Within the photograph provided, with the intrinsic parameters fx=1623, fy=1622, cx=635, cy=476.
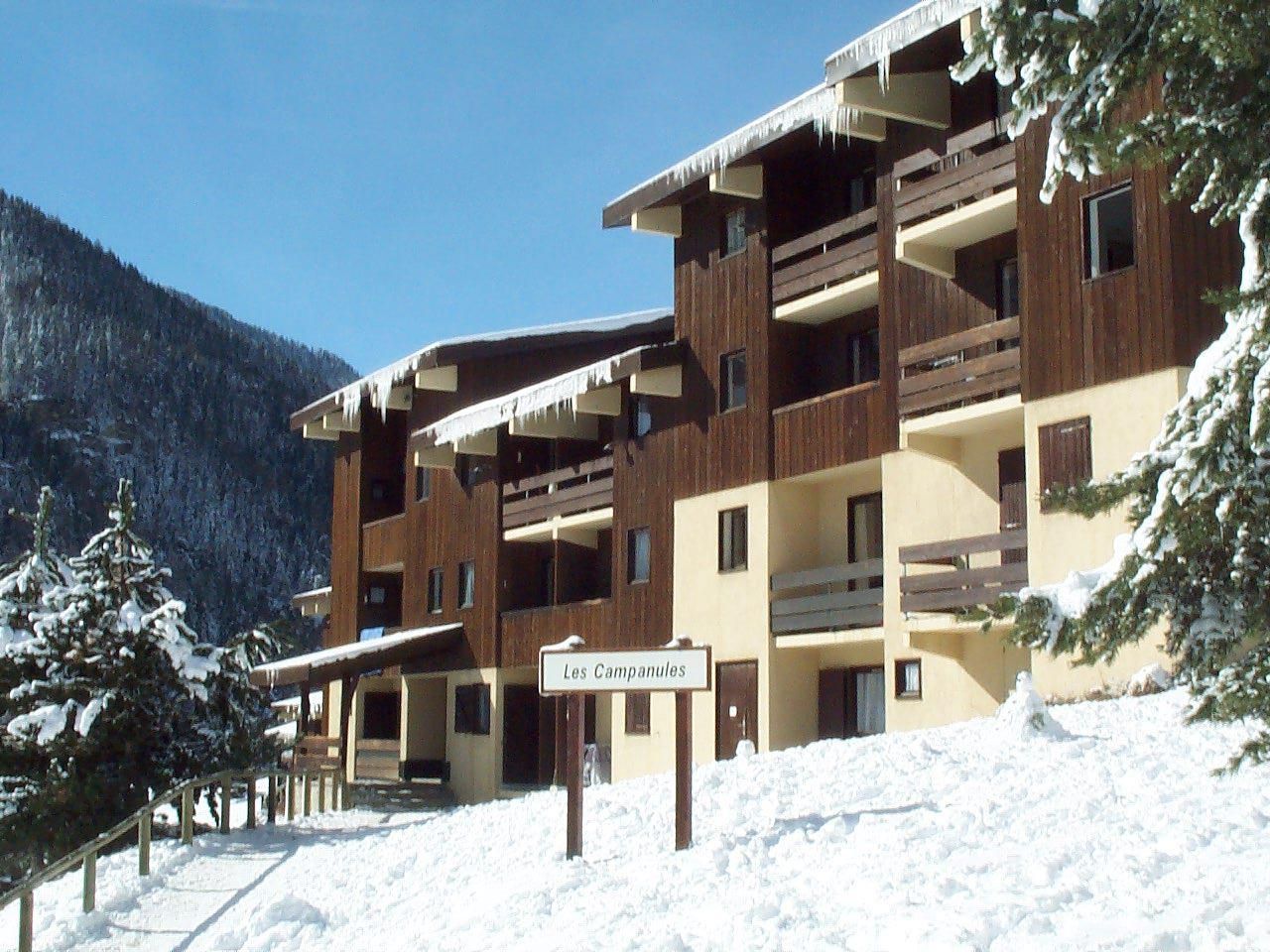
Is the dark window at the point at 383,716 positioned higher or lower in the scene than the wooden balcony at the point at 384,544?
lower

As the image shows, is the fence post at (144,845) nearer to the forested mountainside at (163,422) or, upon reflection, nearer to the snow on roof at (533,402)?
the snow on roof at (533,402)

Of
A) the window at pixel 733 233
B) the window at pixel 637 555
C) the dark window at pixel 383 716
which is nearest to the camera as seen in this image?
the window at pixel 733 233

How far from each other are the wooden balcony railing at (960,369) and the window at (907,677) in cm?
347

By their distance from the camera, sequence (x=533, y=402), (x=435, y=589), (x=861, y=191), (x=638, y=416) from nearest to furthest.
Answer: (x=861, y=191)
(x=638, y=416)
(x=533, y=402)
(x=435, y=589)

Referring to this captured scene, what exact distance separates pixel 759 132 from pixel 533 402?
7944 millimetres

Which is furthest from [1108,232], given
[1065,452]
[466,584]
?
[466,584]

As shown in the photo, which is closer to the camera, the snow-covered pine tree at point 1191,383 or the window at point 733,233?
the snow-covered pine tree at point 1191,383

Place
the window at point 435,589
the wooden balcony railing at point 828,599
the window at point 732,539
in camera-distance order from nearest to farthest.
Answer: the wooden balcony railing at point 828,599
the window at point 732,539
the window at point 435,589

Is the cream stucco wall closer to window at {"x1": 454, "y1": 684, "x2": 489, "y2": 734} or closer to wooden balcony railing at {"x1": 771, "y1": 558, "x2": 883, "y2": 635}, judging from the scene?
wooden balcony railing at {"x1": 771, "y1": 558, "x2": 883, "y2": 635}

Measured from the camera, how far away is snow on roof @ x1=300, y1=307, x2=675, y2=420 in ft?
117

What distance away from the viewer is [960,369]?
21.4m

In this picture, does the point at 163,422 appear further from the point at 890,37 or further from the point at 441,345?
the point at 890,37

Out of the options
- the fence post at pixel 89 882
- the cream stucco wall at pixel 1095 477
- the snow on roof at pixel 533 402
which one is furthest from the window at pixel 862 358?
the fence post at pixel 89 882

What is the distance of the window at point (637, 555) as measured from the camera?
29.1m
